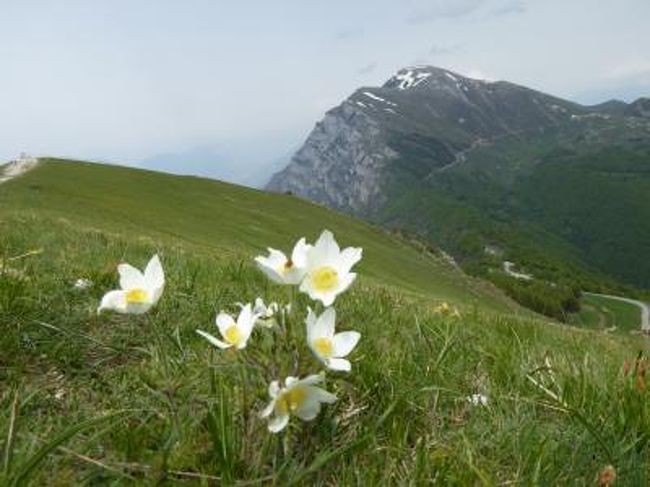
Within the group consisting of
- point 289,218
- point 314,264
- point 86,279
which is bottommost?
point 289,218

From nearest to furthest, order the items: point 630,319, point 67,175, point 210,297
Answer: point 210,297, point 67,175, point 630,319

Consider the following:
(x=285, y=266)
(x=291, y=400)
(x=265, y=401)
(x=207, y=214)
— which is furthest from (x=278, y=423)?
(x=207, y=214)

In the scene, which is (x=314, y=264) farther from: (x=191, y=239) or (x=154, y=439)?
(x=191, y=239)

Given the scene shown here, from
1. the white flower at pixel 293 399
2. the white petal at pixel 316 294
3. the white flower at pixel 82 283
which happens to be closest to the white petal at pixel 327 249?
the white petal at pixel 316 294

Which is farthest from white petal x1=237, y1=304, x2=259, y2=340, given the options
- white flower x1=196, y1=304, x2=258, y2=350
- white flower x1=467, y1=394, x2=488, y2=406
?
white flower x1=467, y1=394, x2=488, y2=406

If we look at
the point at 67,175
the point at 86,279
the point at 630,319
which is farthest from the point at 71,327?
the point at 630,319

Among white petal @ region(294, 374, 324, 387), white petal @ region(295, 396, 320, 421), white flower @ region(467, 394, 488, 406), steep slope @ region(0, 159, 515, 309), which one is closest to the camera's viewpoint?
white petal @ region(294, 374, 324, 387)

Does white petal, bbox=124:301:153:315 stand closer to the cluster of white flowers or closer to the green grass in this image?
the cluster of white flowers
